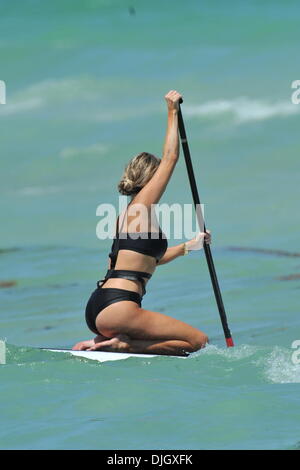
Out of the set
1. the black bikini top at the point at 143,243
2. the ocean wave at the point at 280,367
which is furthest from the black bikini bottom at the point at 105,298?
the ocean wave at the point at 280,367

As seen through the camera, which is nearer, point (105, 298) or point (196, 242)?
point (105, 298)

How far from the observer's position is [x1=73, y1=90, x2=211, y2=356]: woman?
25.5 feet

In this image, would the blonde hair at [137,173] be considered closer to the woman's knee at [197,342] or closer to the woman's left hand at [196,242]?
the woman's left hand at [196,242]

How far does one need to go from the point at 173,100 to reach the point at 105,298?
5.16 ft

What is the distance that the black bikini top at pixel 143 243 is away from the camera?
7766 millimetres

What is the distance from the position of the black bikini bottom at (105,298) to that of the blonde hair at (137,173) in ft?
2.33

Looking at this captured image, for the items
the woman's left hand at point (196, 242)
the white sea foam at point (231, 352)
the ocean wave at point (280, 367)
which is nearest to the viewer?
the ocean wave at point (280, 367)

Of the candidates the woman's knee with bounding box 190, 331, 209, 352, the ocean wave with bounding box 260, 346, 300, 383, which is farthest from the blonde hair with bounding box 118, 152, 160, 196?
the ocean wave with bounding box 260, 346, 300, 383

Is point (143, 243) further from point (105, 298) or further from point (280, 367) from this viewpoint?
point (280, 367)

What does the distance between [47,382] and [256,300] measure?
9692 millimetres

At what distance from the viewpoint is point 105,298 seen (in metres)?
7.83

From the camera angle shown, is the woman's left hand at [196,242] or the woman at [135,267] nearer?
the woman at [135,267]

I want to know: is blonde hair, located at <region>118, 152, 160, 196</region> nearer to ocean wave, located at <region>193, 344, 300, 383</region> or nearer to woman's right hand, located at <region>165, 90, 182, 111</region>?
woman's right hand, located at <region>165, 90, 182, 111</region>

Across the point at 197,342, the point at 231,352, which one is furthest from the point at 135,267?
the point at 231,352
